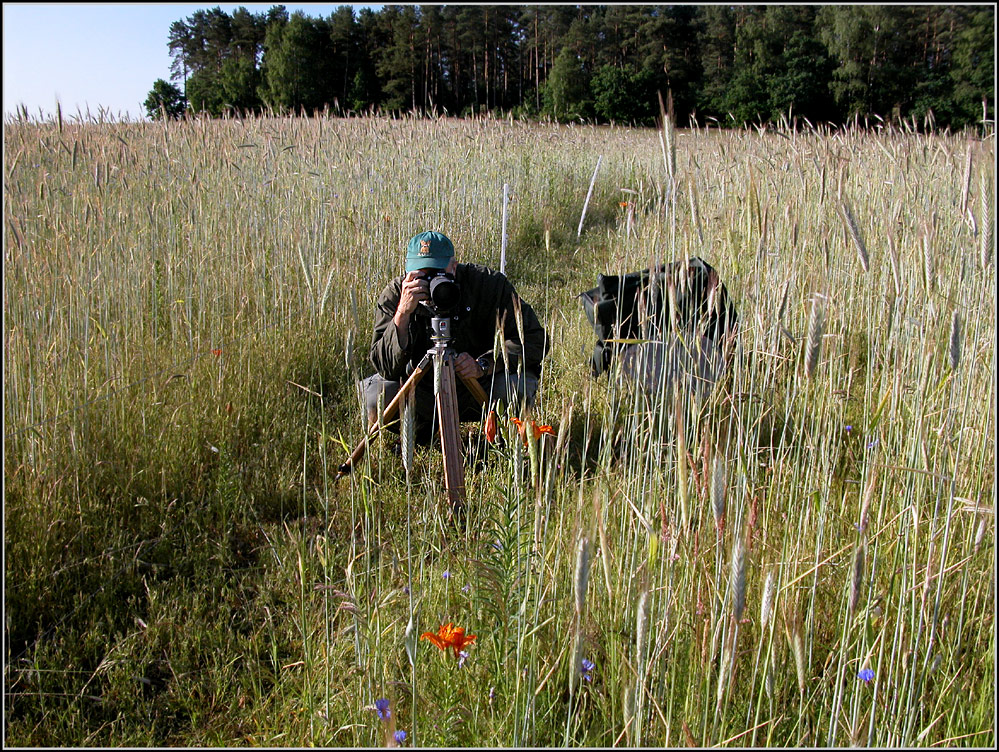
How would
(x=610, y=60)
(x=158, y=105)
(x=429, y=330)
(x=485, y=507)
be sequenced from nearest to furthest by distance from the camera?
(x=485, y=507) < (x=429, y=330) < (x=158, y=105) < (x=610, y=60)

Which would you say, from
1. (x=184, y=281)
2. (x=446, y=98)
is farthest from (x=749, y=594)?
(x=446, y=98)

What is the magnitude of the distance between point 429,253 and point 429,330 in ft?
1.20

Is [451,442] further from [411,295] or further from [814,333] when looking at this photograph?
[814,333]

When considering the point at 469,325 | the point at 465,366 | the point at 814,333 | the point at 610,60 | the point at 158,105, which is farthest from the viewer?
the point at 610,60

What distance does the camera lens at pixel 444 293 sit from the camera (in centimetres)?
201

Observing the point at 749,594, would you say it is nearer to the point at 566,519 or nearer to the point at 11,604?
the point at 566,519

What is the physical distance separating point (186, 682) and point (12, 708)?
14.0 inches

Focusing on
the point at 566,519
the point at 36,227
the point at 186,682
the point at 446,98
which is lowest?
the point at 186,682

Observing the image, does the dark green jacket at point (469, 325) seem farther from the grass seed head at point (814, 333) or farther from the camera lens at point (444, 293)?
the grass seed head at point (814, 333)

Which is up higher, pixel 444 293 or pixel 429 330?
pixel 444 293

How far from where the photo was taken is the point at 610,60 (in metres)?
8.33

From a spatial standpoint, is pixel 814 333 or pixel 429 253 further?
pixel 429 253

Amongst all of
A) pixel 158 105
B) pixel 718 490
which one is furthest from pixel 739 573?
pixel 158 105

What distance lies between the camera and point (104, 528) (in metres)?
1.86
